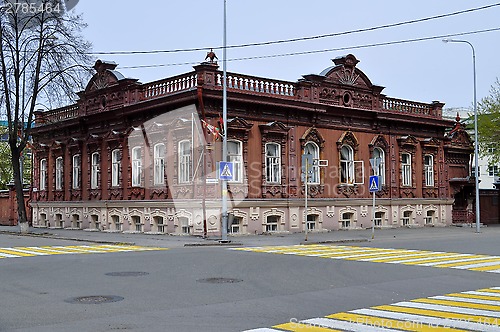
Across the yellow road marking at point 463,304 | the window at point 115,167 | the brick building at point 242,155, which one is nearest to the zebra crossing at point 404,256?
the yellow road marking at point 463,304

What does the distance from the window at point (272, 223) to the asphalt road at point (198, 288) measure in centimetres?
1252

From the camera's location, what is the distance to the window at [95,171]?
3841cm

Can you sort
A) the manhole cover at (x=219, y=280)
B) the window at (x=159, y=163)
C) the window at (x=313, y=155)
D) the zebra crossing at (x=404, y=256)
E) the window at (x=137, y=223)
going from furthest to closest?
the window at (x=313, y=155), the window at (x=137, y=223), the window at (x=159, y=163), the zebra crossing at (x=404, y=256), the manhole cover at (x=219, y=280)

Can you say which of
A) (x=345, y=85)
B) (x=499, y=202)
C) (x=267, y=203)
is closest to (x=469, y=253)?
(x=267, y=203)

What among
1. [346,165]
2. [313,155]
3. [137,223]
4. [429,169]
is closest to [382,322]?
[313,155]

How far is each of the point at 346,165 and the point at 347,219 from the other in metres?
3.11

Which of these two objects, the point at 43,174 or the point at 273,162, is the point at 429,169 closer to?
the point at 273,162

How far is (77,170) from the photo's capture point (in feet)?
133

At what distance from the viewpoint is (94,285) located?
43.8ft

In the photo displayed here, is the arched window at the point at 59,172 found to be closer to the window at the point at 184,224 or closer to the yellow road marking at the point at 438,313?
the window at the point at 184,224

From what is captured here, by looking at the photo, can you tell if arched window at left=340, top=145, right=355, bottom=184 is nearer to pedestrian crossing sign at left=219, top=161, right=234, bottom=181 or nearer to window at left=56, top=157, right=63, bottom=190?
pedestrian crossing sign at left=219, top=161, right=234, bottom=181

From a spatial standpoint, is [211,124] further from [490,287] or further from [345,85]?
[490,287]

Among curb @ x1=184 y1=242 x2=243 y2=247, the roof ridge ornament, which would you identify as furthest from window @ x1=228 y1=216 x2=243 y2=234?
the roof ridge ornament

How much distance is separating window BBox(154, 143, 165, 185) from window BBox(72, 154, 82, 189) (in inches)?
336
